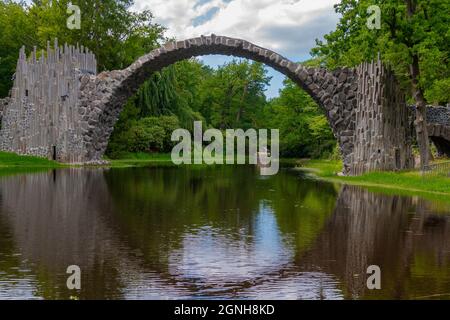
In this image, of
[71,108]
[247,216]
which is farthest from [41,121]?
[247,216]

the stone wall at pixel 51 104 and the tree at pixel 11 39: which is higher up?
the tree at pixel 11 39

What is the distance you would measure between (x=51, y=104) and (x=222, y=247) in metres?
39.7

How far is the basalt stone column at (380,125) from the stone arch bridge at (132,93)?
0.16ft

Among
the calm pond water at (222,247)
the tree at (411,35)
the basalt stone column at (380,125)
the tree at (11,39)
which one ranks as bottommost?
the calm pond water at (222,247)

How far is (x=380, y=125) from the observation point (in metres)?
34.1

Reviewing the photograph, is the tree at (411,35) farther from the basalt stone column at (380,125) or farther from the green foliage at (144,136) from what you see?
the green foliage at (144,136)

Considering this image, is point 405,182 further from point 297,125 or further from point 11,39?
point 11,39

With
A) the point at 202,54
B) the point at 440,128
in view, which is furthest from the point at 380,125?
the point at 202,54

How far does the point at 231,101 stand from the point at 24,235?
89086 mm

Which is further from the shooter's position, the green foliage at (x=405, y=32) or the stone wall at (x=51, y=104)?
the stone wall at (x=51, y=104)

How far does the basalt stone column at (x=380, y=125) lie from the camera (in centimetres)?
3409

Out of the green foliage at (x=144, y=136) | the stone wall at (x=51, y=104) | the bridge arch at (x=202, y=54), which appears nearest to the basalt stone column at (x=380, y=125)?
the bridge arch at (x=202, y=54)
